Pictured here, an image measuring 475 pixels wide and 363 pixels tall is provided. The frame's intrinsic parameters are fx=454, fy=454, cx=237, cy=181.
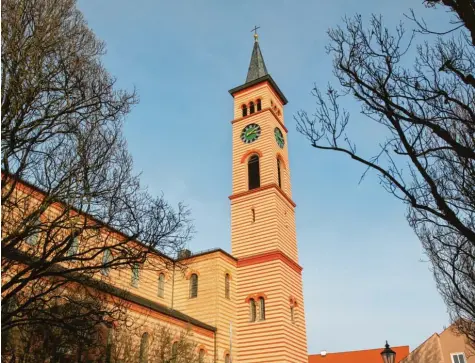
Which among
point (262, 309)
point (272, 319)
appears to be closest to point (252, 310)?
point (262, 309)

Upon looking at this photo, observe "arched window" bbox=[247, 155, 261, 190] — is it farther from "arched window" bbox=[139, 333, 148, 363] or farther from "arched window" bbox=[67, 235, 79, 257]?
"arched window" bbox=[67, 235, 79, 257]

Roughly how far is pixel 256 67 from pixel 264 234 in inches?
810

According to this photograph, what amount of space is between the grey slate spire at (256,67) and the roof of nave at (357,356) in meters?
39.4

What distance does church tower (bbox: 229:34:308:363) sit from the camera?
3547cm

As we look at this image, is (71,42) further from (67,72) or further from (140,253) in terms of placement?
(140,253)

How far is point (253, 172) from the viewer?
42.6 m

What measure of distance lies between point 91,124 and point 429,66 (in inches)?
357

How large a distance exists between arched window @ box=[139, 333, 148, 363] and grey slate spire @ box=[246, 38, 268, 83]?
97.1 feet

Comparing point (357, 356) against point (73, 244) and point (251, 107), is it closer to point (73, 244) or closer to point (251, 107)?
point (251, 107)

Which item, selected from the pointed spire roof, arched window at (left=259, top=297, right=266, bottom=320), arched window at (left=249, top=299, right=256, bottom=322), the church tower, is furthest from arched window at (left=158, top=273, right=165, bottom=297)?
the pointed spire roof

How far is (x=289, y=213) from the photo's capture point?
42312 millimetres

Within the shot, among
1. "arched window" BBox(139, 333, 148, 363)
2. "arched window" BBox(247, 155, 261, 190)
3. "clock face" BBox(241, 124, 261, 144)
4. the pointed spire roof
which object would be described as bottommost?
"arched window" BBox(139, 333, 148, 363)

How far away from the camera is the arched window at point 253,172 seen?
41.8m

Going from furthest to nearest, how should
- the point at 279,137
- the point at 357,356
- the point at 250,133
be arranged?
the point at 357,356, the point at 279,137, the point at 250,133
